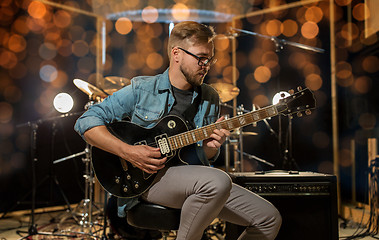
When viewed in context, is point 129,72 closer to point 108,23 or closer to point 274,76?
point 108,23

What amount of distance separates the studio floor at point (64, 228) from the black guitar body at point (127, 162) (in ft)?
5.54

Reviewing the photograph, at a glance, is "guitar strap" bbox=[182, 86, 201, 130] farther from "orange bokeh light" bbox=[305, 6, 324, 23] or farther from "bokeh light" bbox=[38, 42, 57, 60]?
"bokeh light" bbox=[38, 42, 57, 60]

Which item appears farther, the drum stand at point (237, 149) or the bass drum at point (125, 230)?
the drum stand at point (237, 149)

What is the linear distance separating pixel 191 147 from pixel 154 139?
23 centimetres

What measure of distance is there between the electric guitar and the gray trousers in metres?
0.09

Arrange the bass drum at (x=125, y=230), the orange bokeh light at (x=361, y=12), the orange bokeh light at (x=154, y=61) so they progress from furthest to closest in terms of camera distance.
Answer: the orange bokeh light at (x=154, y=61), the orange bokeh light at (x=361, y=12), the bass drum at (x=125, y=230)

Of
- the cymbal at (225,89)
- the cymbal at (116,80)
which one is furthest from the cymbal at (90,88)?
the cymbal at (225,89)

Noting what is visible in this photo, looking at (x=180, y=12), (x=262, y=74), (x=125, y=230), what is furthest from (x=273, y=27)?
(x=125, y=230)

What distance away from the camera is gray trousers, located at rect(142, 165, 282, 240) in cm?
169

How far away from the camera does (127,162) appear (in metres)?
1.91

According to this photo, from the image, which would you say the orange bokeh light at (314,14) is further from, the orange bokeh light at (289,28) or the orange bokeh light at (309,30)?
the orange bokeh light at (289,28)

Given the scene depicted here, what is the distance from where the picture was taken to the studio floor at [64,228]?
3.65m

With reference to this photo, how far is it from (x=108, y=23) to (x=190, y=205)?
4.83m

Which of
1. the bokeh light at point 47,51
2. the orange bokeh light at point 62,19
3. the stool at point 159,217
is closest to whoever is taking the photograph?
the stool at point 159,217
